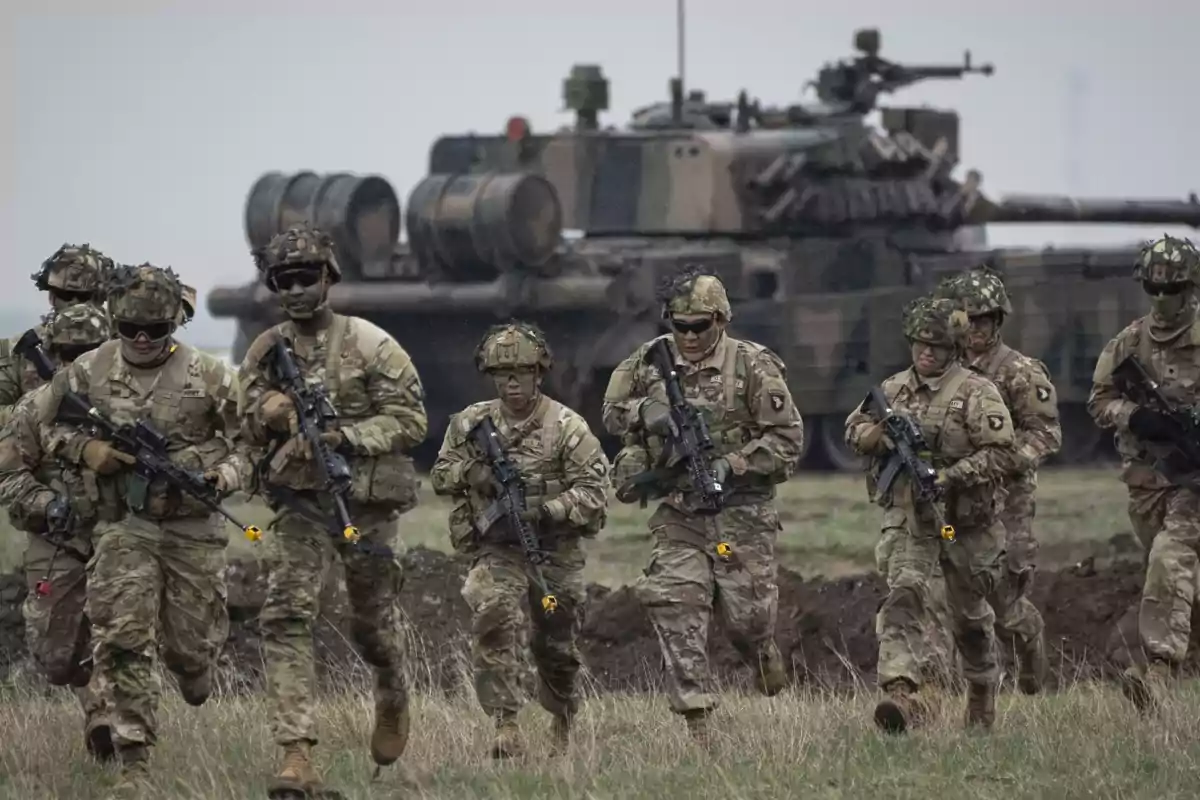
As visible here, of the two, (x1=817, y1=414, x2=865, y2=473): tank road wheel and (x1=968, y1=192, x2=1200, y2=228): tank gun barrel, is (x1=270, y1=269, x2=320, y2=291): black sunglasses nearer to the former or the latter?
(x1=817, y1=414, x2=865, y2=473): tank road wheel

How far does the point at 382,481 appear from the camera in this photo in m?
10.5

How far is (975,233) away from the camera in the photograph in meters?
30.4

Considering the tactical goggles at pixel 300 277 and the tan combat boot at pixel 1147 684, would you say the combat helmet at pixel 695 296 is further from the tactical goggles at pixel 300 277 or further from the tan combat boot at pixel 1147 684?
the tan combat boot at pixel 1147 684

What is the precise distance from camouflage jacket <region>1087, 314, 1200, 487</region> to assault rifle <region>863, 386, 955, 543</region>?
4.61 ft

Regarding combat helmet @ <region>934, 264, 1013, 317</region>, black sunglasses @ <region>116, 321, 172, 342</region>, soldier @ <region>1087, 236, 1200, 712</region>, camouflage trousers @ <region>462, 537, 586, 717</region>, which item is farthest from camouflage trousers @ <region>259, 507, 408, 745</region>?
combat helmet @ <region>934, 264, 1013, 317</region>

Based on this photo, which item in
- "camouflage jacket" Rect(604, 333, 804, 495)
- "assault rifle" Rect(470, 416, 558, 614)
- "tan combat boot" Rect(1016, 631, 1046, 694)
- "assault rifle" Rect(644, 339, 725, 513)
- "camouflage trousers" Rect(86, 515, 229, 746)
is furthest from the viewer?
"tan combat boot" Rect(1016, 631, 1046, 694)

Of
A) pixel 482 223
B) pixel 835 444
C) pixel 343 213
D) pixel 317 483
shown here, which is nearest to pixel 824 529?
pixel 482 223

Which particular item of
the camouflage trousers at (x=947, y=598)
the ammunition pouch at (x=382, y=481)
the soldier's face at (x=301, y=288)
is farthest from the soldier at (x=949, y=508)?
the soldier's face at (x=301, y=288)

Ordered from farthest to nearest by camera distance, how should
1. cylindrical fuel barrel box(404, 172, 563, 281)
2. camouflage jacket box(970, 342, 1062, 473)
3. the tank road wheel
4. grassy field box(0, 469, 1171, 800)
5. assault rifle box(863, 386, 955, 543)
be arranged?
the tank road wheel < cylindrical fuel barrel box(404, 172, 563, 281) < camouflage jacket box(970, 342, 1062, 473) < assault rifle box(863, 386, 955, 543) < grassy field box(0, 469, 1171, 800)

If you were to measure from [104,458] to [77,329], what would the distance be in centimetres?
150

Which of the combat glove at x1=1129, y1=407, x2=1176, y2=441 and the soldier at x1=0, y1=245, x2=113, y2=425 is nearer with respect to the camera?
the soldier at x1=0, y1=245, x2=113, y2=425

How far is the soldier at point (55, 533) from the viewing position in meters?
11.2

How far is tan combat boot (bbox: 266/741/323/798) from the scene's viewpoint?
32.9ft

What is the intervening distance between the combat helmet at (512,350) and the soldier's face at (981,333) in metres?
2.95
